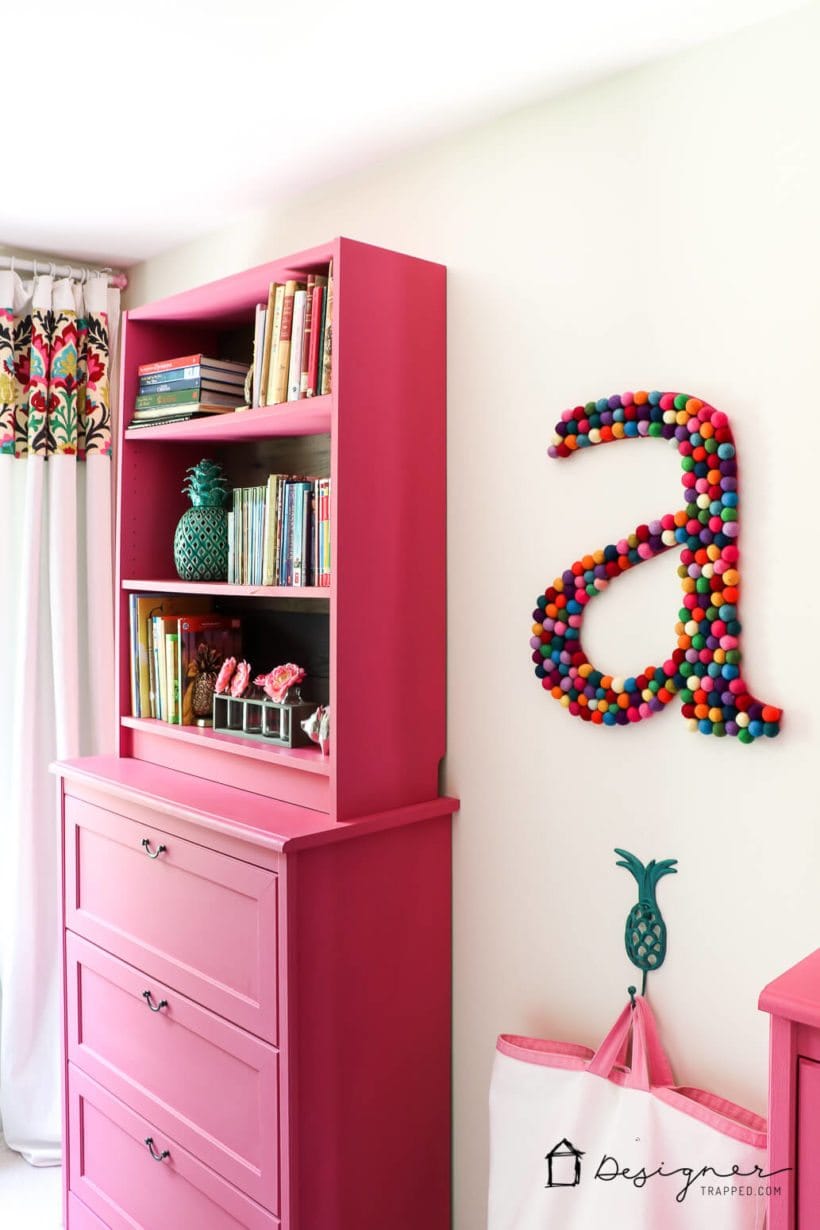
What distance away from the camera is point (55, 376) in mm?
2936

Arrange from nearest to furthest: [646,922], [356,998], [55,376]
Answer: [646,922] → [356,998] → [55,376]

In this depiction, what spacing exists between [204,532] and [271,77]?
0.99 m

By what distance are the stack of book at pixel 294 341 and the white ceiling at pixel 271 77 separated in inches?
13.1

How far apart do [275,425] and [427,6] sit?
Result: 0.85 metres

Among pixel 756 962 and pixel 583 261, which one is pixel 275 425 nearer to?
pixel 583 261

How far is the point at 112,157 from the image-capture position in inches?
89.8

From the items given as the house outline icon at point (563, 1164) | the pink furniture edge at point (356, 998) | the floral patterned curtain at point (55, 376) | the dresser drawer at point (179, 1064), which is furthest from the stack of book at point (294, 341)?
the house outline icon at point (563, 1164)

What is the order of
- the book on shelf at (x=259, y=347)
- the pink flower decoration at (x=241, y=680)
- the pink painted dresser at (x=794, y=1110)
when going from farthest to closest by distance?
1. the pink flower decoration at (x=241, y=680)
2. the book on shelf at (x=259, y=347)
3. the pink painted dresser at (x=794, y=1110)

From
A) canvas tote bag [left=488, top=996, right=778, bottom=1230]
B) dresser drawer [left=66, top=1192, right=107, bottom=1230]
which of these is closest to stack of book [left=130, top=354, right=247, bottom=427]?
canvas tote bag [left=488, top=996, right=778, bottom=1230]

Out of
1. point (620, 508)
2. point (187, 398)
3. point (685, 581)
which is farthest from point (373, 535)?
point (187, 398)

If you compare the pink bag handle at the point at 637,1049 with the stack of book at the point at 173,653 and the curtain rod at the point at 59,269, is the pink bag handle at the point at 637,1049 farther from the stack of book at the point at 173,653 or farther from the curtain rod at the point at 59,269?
the curtain rod at the point at 59,269

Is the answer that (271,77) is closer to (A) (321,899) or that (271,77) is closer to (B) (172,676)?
(B) (172,676)

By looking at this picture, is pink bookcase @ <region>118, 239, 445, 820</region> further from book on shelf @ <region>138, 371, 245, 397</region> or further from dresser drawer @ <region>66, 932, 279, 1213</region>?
dresser drawer @ <region>66, 932, 279, 1213</region>

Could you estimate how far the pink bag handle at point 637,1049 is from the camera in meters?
1.79
